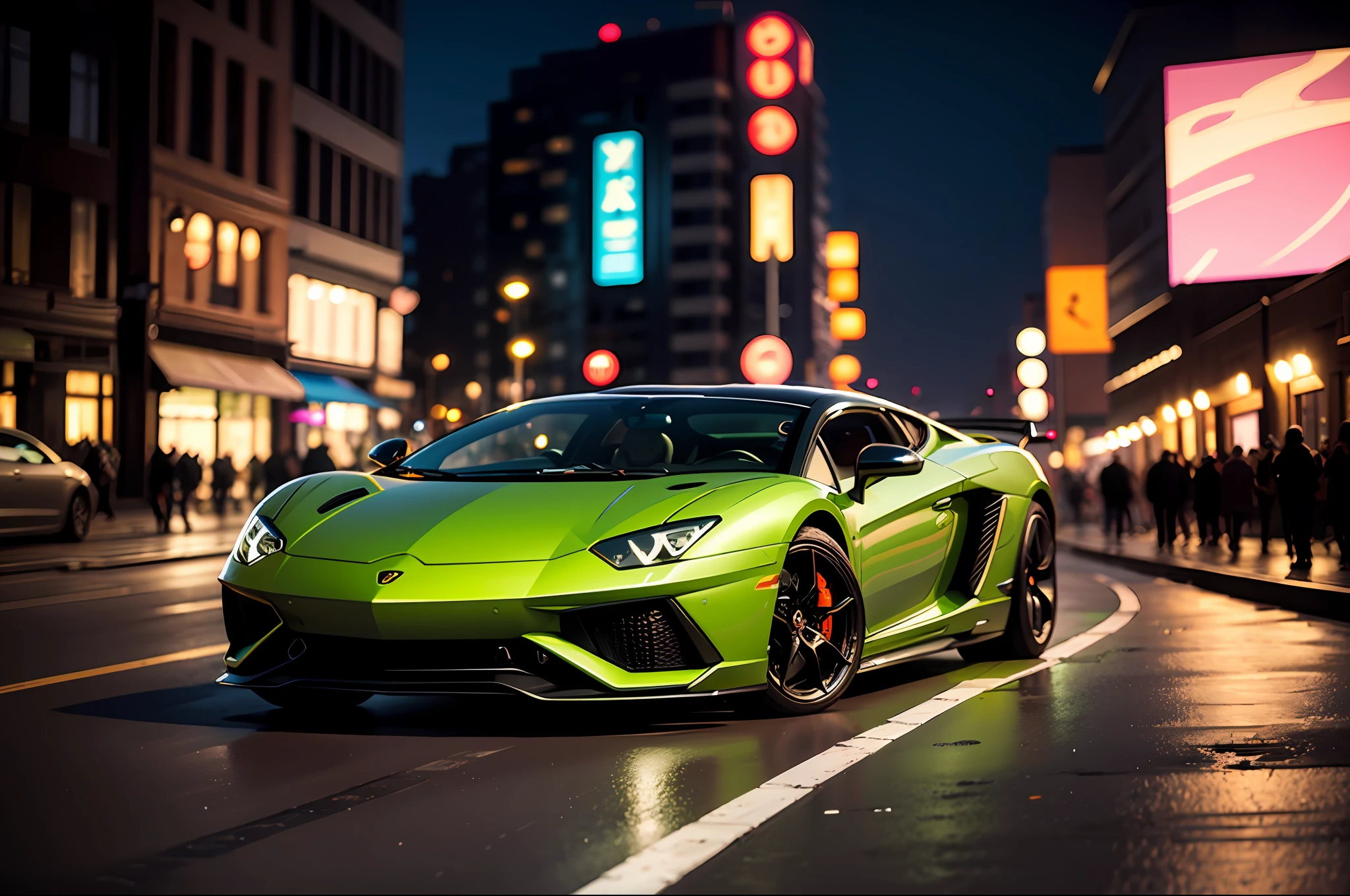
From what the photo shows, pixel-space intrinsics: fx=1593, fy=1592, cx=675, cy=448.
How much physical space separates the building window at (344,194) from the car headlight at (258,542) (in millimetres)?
46607

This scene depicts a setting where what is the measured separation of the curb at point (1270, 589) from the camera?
12453 millimetres

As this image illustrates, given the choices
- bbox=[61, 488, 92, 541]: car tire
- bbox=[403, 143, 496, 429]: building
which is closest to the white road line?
bbox=[61, 488, 92, 541]: car tire

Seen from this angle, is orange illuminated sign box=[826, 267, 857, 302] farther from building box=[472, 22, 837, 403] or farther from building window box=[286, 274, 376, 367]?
building box=[472, 22, 837, 403]

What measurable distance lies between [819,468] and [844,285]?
62479 millimetres

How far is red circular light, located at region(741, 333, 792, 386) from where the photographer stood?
32.6 m

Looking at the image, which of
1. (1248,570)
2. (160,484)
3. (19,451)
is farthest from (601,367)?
(1248,570)

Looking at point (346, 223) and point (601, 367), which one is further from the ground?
point (346, 223)

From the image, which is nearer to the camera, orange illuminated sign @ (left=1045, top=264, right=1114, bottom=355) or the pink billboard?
the pink billboard

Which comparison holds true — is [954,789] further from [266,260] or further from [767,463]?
[266,260]

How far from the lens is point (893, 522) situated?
278 inches

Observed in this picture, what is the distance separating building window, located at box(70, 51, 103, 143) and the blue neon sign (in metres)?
14.4

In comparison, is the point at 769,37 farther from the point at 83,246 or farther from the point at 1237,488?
the point at 1237,488

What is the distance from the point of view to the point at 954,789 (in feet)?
15.9

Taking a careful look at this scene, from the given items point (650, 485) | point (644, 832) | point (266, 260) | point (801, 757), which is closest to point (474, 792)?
point (644, 832)
